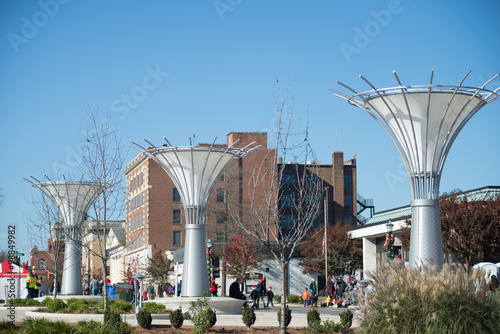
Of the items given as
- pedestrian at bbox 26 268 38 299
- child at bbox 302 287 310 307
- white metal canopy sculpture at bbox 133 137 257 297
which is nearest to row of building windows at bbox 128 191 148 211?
child at bbox 302 287 310 307

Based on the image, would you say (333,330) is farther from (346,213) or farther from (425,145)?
(346,213)

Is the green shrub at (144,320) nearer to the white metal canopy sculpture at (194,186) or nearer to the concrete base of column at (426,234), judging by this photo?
the white metal canopy sculpture at (194,186)

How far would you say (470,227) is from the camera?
3769 cm

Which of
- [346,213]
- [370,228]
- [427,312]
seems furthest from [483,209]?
[346,213]

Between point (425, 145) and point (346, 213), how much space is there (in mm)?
61778

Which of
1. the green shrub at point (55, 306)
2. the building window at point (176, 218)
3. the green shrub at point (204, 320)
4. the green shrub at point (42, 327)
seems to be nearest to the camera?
the green shrub at point (42, 327)

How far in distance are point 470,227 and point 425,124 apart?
706 inches

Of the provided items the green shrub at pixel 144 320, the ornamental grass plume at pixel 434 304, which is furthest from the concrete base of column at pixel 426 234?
the green shrub at pixel 144 320

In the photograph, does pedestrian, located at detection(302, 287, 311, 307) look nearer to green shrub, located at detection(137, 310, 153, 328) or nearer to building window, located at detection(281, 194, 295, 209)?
building window, located at detection(281, 194, 295, 209)

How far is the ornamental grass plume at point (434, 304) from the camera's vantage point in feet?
46.1

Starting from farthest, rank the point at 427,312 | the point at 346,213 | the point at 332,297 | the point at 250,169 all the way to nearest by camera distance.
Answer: the point at 346,213
the point at 250,169
the point at 332,297
the point at 427,312

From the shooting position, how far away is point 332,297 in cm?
4172

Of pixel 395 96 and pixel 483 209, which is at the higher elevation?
pixel 395 96

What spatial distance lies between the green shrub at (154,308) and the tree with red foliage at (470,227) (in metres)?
18.9
